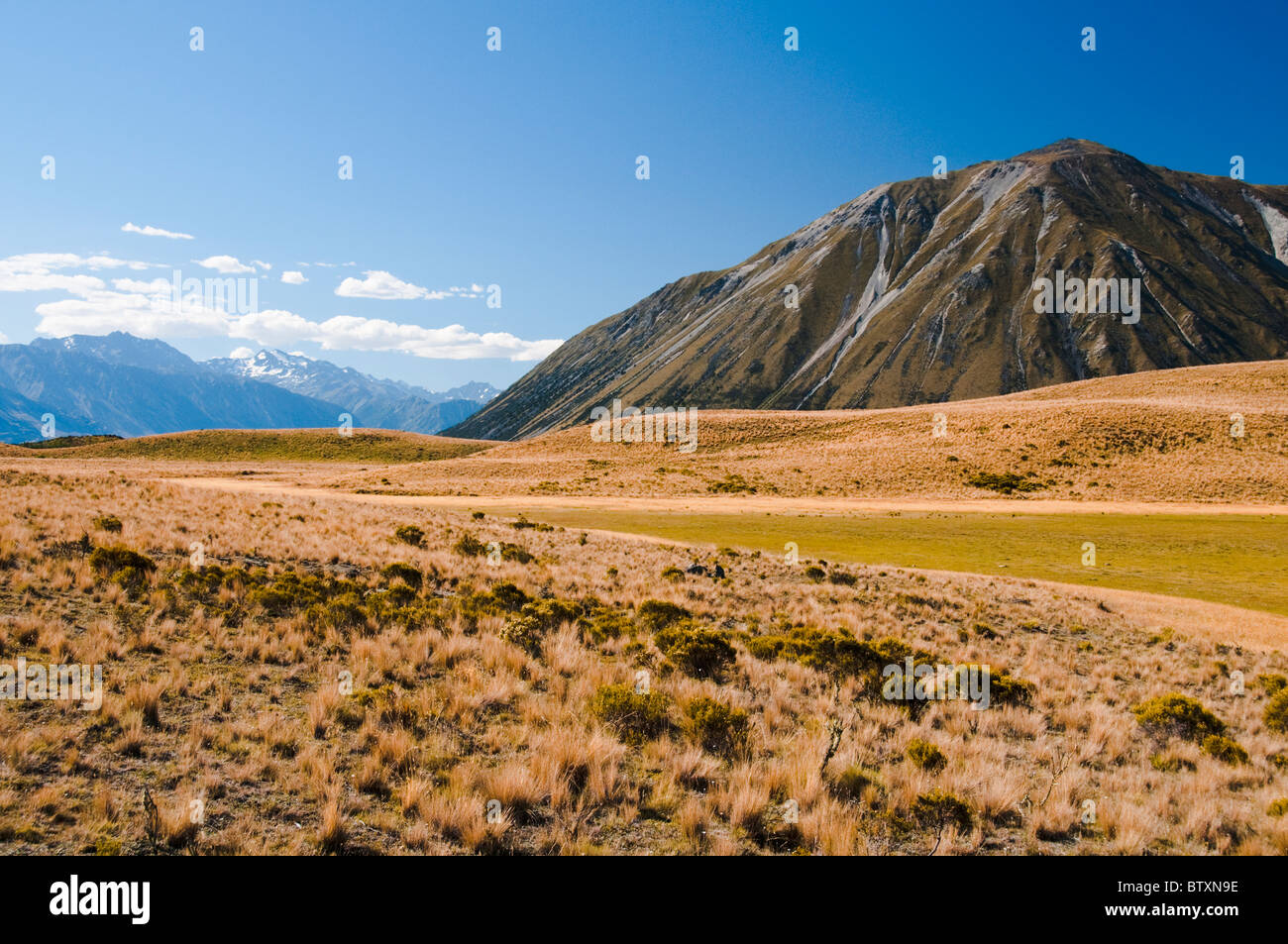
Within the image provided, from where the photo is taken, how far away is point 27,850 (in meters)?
4.67

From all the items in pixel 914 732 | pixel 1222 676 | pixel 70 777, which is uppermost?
pixel 70 777

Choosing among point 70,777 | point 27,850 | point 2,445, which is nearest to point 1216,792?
point 27,850

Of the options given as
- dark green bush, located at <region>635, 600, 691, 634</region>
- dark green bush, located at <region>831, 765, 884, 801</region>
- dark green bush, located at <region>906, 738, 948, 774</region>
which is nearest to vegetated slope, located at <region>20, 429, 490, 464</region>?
dark green bush, located at <region>635, 600, 691, 634</region>

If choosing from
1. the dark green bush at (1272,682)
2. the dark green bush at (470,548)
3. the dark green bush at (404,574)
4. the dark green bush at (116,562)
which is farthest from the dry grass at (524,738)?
the dark green bush at (470,548)

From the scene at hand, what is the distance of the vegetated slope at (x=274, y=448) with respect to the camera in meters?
125

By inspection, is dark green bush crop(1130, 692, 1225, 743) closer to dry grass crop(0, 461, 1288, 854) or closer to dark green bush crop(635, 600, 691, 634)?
dry grass crop(0, 461, 1288, 854)

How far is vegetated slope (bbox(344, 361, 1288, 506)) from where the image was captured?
59688mm

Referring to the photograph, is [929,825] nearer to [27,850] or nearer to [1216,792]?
[1216,792]

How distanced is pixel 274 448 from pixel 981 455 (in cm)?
13917

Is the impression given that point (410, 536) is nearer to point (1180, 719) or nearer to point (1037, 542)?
point (1180, 719)

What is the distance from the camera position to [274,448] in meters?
134

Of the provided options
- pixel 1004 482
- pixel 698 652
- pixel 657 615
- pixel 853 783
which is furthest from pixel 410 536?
pixel 1004 482

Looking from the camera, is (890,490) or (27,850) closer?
(27,850)
